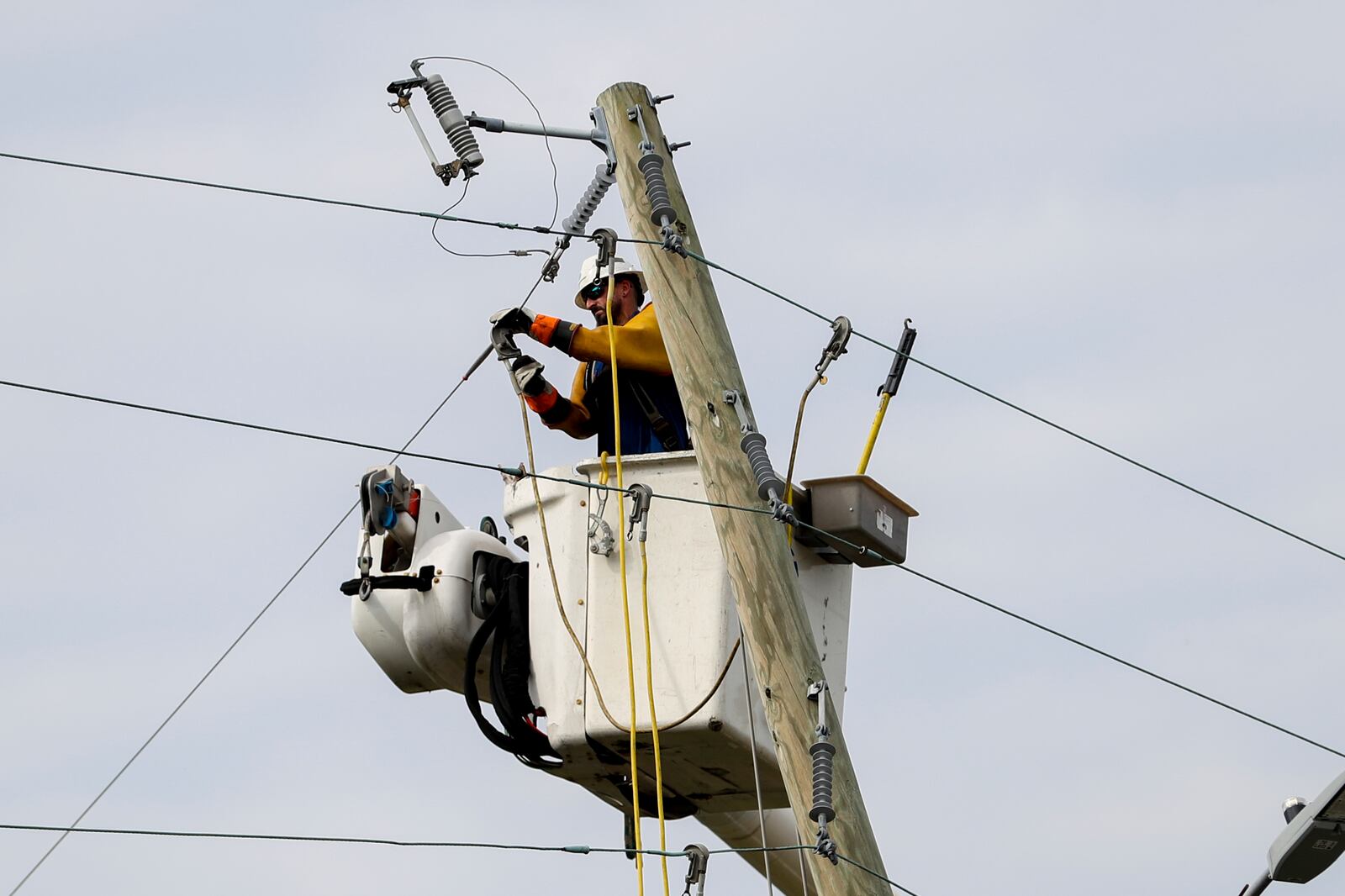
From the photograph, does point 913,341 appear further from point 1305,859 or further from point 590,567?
point 1305,859

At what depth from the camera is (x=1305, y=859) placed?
24.3 feet

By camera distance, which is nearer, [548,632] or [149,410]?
[149,410]

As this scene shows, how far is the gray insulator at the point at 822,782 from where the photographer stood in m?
7.36

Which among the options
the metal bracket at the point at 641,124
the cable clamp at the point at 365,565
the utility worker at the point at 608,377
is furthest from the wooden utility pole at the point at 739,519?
the cable clamp at the point at 365,565

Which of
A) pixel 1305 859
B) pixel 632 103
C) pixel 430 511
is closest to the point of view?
pixel 1305 859

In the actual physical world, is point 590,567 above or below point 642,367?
below

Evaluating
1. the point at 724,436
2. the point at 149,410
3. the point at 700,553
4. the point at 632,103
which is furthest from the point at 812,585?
the point at 149,410

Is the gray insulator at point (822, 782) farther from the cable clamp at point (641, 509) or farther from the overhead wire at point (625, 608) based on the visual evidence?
the cable clamp at point (641, 509)

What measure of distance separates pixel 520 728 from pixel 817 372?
1.61 metres

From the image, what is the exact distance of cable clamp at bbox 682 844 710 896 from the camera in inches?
336

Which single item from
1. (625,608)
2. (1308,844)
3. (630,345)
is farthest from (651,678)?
(1308,844)

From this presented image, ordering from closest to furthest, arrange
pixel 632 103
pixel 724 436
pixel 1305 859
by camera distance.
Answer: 1. pixel 1305 859
2. pixel 724 436
3. pixel 632 103

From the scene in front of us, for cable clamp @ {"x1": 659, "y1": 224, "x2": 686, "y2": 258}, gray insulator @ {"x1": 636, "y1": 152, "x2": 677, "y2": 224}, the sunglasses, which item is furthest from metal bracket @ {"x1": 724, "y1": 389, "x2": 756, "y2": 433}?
the sunglasses

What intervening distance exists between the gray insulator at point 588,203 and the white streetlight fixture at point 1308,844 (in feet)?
10.4
